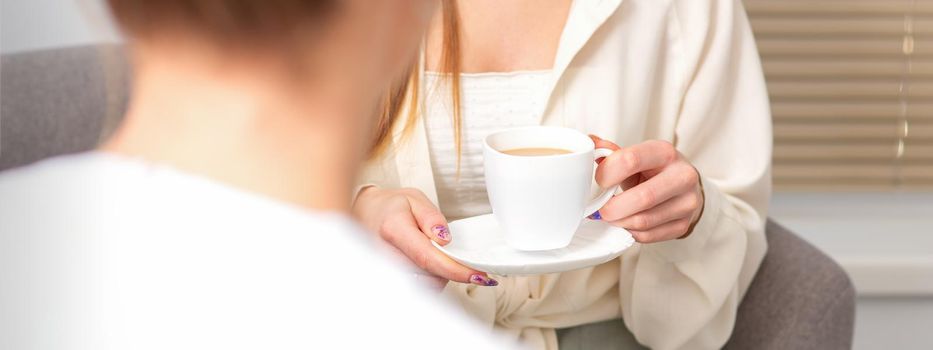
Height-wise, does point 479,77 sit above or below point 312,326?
below

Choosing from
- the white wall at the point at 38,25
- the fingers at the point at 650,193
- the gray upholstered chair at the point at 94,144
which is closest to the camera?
the fingers at the point at 650,193

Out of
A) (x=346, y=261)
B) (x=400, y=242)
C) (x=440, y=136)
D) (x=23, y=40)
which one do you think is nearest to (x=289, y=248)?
(x=346, y=261)

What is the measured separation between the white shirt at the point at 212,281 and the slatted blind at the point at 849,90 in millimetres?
1671

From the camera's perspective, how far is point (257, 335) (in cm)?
44

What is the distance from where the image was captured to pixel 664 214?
1012mm

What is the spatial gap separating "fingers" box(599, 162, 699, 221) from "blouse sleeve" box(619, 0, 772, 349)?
4.2 inches

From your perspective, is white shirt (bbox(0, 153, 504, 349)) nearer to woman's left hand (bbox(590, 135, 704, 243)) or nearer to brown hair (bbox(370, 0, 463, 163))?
woman's left hand (bbox(590, 135, 704, 243))

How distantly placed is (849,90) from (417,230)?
1.36 meters

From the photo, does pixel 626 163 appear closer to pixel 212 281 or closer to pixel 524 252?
pixel 524 252

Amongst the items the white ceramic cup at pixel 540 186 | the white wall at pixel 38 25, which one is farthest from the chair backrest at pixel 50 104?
the white ceramic cup at pixel 540 186

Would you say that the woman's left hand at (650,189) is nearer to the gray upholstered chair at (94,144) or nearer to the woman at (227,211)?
the gray upholstered chair at (94,144)

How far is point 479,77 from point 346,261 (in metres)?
0.77

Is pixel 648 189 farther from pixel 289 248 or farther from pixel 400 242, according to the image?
pixel 289 248

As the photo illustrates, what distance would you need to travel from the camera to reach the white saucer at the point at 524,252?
0.86 m
